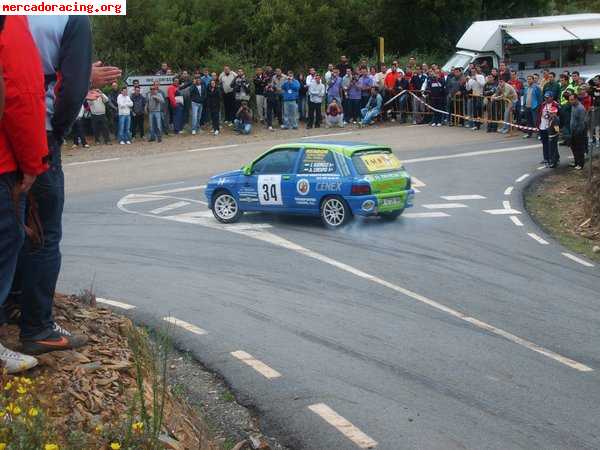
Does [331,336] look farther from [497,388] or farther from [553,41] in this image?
[553,41]

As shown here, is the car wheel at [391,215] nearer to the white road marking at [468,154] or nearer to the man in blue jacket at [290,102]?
the white road marking at [468,154]

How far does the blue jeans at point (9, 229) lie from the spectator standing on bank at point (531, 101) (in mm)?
25683

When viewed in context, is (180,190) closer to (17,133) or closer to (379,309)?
(379,309)

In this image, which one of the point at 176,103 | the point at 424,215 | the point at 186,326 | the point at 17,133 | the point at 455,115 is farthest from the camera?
the point at 455,115

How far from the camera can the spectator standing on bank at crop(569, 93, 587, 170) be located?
24172 mm

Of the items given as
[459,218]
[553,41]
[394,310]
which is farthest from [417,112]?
[394,310]

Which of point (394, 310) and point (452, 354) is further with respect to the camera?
point (394, 310)

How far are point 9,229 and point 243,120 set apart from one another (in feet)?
96.2

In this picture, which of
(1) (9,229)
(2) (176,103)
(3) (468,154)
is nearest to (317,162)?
(3) (468,154)

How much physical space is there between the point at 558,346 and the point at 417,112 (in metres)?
26.0

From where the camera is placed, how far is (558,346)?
10523 millimetres

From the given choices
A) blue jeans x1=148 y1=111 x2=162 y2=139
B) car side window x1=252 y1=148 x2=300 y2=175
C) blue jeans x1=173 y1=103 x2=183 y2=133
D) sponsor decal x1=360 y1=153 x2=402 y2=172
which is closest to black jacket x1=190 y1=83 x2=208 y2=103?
blue jeans x1=173 y1=103 x2=183 y2=133

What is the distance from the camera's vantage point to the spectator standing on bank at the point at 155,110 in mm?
32344

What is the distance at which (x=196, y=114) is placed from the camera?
3453 cm
